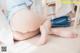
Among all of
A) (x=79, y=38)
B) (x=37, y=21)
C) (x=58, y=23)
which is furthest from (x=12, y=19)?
(x=79, y=38)

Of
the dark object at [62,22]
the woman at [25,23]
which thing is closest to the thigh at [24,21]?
the woman at [25,23]

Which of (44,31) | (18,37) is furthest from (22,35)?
(44,31)

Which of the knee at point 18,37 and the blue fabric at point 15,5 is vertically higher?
the blue fabric at point 15,5

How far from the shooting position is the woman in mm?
1116

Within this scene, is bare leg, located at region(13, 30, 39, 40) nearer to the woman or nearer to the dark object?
the woman

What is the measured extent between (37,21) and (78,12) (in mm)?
396

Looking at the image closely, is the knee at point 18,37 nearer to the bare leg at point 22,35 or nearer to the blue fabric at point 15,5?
the bare leg at point 22,35

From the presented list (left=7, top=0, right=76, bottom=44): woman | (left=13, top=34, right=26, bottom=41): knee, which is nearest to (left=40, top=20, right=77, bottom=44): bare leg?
(left=7, top=0, right=76, bottom=44): woman

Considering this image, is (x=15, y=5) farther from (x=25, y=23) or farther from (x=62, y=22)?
(x=62, y=22)

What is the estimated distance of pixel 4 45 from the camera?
106cm

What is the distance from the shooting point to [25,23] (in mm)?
1123

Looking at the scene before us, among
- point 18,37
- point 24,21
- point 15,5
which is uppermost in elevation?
point 15,5

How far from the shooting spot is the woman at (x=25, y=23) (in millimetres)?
1116

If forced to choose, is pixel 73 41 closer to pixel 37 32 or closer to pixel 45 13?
pixel 37 32
